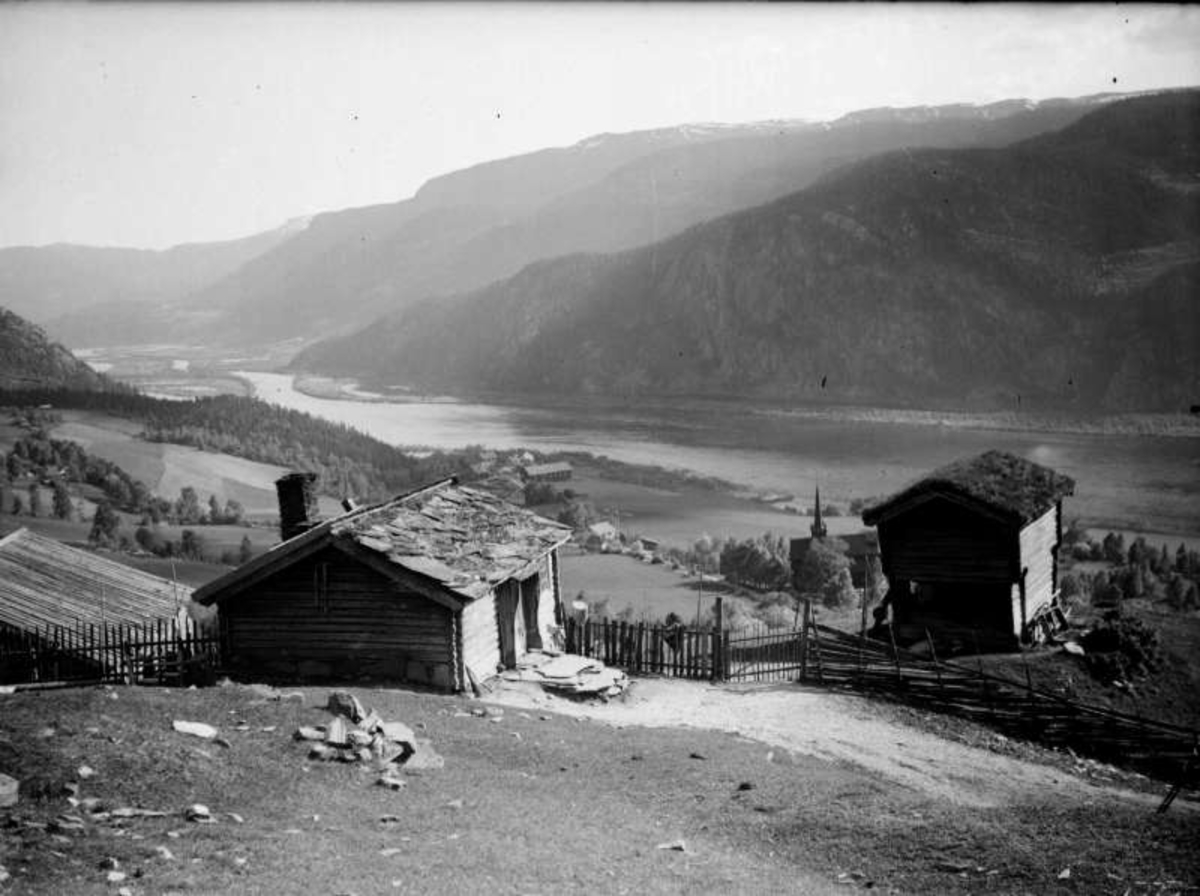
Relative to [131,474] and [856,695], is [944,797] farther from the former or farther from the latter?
[131,474]

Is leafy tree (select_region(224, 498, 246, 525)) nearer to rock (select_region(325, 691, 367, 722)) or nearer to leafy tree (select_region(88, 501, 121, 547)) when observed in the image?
leafy tree (select_region(88, 501, 121, 547))

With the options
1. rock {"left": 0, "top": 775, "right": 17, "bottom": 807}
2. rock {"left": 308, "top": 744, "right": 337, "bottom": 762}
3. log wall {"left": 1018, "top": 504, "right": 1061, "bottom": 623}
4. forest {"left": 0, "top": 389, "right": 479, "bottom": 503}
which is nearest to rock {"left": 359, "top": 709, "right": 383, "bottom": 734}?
rock {"left": 308, "top": 744, "right": 337, "bottom": 762}

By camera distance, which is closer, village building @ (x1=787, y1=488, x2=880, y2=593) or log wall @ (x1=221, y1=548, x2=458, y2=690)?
log wall @ (x1=221, y1=548, x2=458, y2=690)

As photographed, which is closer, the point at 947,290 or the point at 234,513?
the point at 234,513

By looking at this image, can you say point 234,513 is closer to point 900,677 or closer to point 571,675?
point 571,675

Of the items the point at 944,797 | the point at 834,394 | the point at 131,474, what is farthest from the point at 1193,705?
the point at 834,394

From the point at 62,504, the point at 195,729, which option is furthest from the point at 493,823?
the point at 62,504

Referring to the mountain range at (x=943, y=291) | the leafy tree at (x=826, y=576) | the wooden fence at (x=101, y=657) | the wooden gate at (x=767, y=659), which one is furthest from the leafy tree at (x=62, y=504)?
the mountain range at (x=943, y=291)
